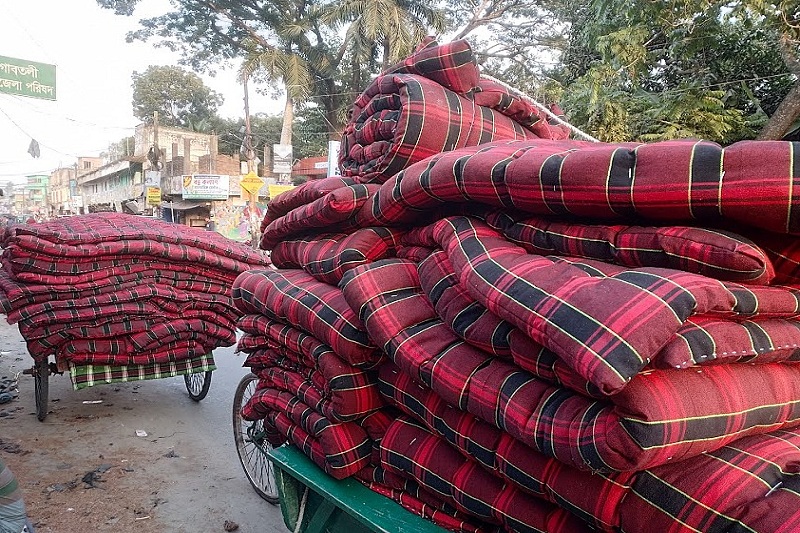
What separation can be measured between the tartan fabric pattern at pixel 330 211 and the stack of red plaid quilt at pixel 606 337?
0.43 meters

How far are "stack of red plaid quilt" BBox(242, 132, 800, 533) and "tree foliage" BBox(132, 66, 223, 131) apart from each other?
33.9 m

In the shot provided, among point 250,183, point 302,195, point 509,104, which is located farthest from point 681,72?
point 250,183

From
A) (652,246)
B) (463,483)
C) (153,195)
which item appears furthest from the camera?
(153,195)

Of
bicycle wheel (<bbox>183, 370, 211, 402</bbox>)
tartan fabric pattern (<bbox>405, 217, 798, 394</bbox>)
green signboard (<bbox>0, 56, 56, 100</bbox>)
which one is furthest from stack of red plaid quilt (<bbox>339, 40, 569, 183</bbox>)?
green signboard (<bbox>0, 56, 56, 100</bbox>)

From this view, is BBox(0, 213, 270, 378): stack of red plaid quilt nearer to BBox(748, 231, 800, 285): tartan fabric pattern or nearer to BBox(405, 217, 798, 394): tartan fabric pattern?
BBox(405, 217, 798, 394): tartan fabric pattern

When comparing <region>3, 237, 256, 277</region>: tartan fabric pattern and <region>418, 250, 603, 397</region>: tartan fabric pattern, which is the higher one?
<region>418, 250, 603, 397</region>: tartan fabric pattern

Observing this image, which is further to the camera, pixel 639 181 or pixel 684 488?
pixel 639 181

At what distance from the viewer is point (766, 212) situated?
1.03 metres

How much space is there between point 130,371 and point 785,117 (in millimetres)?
7208

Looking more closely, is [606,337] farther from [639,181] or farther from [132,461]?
[132,461]

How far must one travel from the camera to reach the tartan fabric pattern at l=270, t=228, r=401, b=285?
1950 millimetres

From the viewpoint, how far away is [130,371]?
4.21 meters

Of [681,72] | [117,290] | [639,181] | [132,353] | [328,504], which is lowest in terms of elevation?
[132,353]

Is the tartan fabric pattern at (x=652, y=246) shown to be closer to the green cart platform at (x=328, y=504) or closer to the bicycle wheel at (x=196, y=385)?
the green cart platform at (x=328, y=504)
